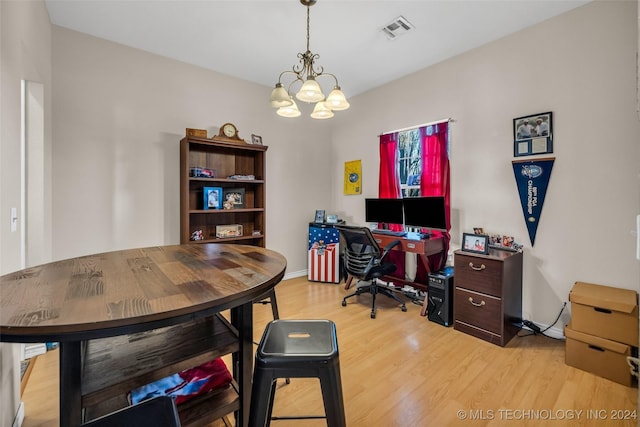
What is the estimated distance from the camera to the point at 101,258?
1.44m

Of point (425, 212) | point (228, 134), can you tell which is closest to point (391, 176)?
point (425, 212)

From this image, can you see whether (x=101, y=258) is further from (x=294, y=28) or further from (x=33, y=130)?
(x=294, y=28)

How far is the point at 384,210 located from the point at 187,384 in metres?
2.78

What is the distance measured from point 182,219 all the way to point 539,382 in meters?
3.35

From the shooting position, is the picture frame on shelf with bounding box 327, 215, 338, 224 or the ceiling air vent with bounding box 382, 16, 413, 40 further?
the picture frame on shelf with bounding box 327, 215, 338, 224

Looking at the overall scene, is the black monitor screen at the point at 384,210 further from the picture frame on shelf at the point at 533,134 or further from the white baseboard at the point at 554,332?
the white baseboard at the point at 554,332

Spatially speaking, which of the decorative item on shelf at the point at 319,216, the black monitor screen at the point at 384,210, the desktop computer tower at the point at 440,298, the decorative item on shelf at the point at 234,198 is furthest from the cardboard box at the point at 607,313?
the decorative item on shelf at the point at 234,198

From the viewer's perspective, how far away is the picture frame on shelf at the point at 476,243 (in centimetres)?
243

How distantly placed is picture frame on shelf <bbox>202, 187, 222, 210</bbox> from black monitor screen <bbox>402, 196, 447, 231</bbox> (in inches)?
85.2

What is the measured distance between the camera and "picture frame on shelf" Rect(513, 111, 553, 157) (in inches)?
93.2

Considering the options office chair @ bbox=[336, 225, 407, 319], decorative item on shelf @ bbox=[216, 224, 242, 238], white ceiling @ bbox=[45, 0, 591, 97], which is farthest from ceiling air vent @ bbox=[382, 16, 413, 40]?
decorative item on shelf @ bbox=[216, 224, 242, 238]

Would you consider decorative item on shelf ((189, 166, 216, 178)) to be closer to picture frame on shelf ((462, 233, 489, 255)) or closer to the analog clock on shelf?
Answer: the analog clock on shelf

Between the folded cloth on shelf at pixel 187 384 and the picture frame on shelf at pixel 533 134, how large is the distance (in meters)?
2.93

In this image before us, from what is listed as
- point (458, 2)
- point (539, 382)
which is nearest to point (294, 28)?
point (458, 2)
